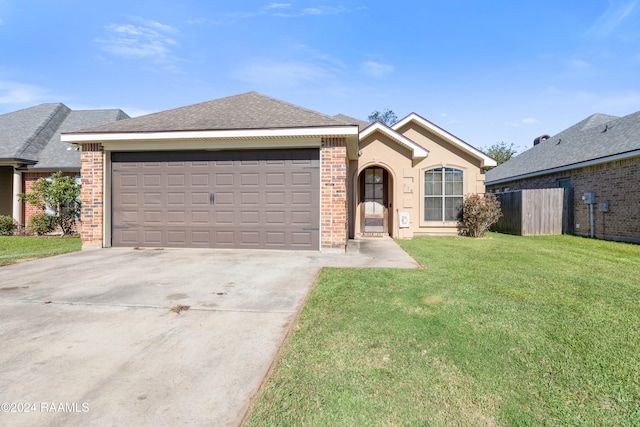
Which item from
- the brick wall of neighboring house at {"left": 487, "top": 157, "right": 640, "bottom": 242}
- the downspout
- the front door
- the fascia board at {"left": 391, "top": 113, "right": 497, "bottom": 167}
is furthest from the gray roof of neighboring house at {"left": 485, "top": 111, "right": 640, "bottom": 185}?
the front door

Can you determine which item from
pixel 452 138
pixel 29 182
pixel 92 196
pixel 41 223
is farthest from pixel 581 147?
pixel 29 182

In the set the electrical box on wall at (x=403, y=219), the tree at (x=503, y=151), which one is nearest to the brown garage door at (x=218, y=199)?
the electrical box on wall at (x=403, y=219)

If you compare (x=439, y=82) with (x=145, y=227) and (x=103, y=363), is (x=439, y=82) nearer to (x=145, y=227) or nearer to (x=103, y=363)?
(x=145, y=227)

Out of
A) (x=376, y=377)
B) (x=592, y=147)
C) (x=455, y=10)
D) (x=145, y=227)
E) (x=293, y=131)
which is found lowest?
(x=376, y=377)

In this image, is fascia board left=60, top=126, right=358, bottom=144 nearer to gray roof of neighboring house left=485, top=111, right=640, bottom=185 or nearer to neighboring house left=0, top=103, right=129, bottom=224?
neighboring house left=0, top=103, right=129, bottom=224

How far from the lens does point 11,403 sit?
6.64 feet

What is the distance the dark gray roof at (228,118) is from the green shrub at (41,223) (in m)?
6.67

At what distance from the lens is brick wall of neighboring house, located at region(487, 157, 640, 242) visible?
11.0 meters

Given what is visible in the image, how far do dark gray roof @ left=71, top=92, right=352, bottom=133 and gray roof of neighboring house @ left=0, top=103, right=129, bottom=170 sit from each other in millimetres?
6880

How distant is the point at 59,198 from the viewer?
473 inches

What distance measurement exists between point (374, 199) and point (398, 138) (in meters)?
2.80

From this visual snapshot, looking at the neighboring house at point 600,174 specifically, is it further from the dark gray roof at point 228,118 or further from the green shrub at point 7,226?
the green shrub at point 7,226

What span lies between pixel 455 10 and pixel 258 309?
10876 mm

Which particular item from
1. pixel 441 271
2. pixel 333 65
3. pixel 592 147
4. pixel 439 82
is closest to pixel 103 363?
pixel 441 271
